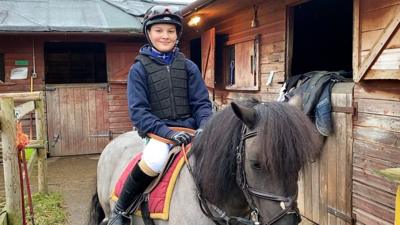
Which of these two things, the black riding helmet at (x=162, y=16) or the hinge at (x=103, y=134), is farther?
the hinge at (x=103, y=134)

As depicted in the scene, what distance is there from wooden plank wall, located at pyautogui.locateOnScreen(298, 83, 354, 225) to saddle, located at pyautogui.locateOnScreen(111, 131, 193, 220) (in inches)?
69.3

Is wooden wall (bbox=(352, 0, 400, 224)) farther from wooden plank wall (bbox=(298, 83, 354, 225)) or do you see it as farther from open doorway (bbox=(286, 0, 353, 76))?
open doorway (bbox=(286, 0, 353, 76))

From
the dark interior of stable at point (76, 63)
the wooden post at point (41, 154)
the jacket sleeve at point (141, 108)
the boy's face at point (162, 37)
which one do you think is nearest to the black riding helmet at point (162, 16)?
the boy's face at point (162, 37)

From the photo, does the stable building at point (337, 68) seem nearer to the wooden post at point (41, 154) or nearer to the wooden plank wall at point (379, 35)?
the wooden plank wall at point (379, 35)

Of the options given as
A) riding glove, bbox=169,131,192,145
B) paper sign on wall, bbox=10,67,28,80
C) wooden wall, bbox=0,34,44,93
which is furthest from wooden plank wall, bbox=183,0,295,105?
paper sign on wall, bbox=10,67,28,80

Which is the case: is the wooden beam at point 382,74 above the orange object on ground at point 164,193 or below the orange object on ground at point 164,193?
above

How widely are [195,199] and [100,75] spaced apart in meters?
7.72

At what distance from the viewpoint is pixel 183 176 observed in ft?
7.18

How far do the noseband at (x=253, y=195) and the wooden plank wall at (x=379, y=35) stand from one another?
1913mm

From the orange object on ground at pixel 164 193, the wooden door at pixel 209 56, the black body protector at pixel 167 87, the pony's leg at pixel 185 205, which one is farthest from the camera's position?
the wooden door at pixel 209 56

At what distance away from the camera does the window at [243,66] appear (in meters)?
5.55

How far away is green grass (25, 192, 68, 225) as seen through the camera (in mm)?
4592

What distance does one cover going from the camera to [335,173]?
391 cm

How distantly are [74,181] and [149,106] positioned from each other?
4674 mm
